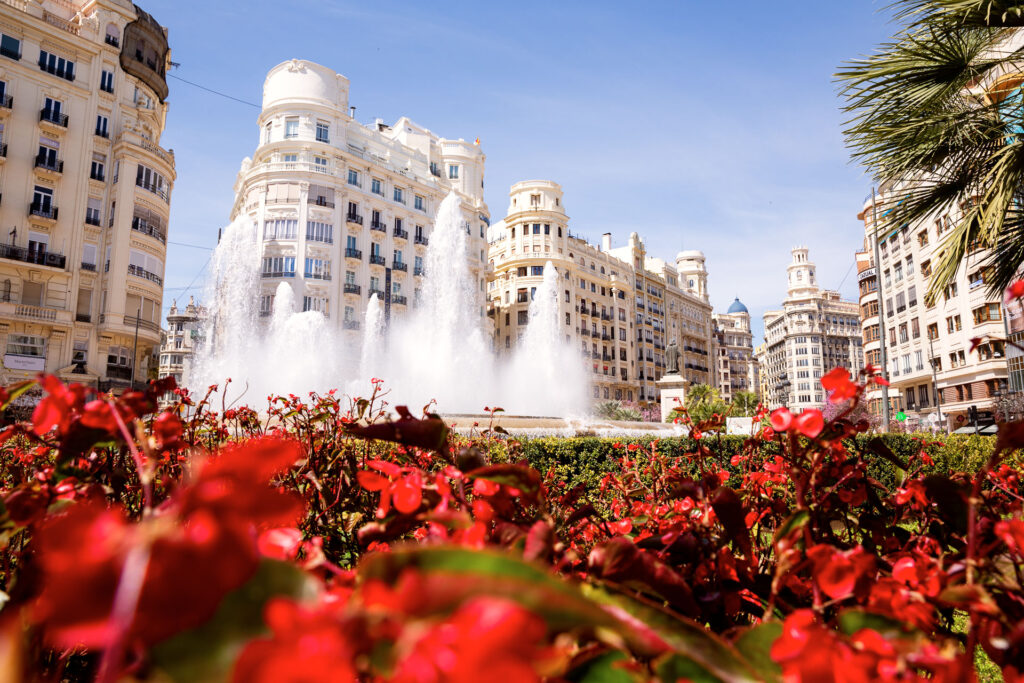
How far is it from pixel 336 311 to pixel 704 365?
46.4 meters

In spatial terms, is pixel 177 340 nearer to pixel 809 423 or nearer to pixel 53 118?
pixel 53 118

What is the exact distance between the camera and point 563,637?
64cm

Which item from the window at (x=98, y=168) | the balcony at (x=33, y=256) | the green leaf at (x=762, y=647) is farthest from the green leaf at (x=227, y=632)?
the window at (x=98, y=168)

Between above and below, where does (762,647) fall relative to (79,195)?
below

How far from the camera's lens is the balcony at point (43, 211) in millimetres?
26516

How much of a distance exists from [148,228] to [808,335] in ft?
311

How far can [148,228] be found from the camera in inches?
1165

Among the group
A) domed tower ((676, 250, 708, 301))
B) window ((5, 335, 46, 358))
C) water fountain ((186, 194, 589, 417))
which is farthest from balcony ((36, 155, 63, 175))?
domed tower ((676, 250, 708, 301))

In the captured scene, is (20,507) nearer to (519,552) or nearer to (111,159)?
(519,552)

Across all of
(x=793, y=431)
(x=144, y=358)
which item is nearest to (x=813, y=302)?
(x=144, y=358)

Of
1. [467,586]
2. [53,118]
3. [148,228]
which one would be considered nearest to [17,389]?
[467,586]

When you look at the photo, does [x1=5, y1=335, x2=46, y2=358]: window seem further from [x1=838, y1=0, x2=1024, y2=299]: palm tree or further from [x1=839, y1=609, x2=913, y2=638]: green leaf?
[x1=839, y1=609, x2=913, y2=638]: green leaf

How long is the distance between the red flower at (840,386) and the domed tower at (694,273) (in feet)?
259

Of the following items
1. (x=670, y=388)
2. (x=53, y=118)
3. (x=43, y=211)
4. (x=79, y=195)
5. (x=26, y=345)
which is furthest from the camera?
(x=79, y=195)
